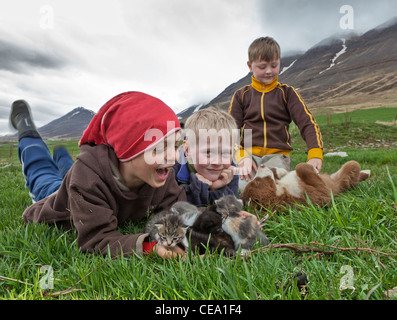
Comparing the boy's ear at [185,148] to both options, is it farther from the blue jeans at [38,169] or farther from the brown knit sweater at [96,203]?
the blue jeans at [38,169]

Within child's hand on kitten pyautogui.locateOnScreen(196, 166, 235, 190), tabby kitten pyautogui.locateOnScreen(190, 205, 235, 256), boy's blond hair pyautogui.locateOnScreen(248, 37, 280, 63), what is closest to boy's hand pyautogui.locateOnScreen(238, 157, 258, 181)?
child's hand on kitten pyautogui.locateOnScreen(196, 166, 235, 190)

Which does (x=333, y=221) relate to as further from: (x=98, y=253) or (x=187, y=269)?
(x=98, y=253)

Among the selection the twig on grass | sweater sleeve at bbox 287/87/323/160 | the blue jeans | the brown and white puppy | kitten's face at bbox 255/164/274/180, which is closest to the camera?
the twig on grass

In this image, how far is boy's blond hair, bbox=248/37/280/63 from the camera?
4410 mm

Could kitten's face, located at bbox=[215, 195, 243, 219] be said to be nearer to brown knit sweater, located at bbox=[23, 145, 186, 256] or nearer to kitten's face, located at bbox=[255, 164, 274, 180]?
brown knit sweater, located at bbox=[23, 145, 186, 256]

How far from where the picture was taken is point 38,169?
404 centimetres

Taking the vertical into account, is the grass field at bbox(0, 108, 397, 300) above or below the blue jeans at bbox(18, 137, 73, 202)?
below

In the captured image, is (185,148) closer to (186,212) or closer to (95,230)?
(186,212)

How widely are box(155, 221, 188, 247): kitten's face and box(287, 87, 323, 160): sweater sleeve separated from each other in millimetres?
3039

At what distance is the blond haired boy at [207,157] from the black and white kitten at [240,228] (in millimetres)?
888
